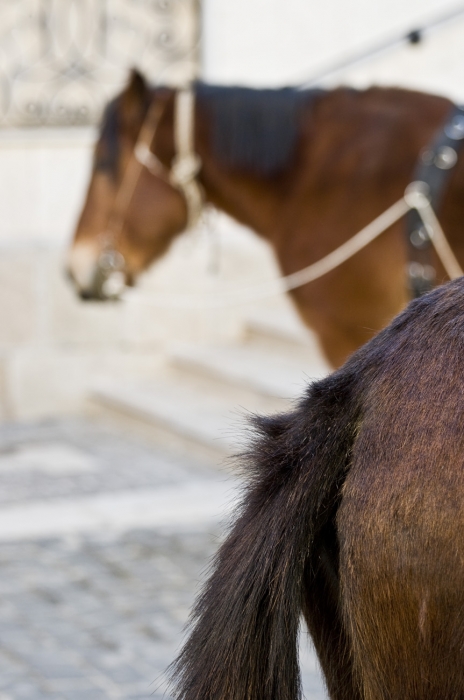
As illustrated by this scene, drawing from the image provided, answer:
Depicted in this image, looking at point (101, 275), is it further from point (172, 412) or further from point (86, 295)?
point (172, 412)

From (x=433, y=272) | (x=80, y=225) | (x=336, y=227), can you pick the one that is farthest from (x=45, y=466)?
(x=433, y=272)

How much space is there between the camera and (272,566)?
Answer: 44.1 inches

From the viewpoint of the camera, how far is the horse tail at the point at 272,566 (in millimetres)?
1101

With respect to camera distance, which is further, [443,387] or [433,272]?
[433,272]

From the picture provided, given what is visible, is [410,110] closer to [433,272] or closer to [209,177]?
[433,272]

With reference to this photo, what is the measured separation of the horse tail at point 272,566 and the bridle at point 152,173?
3.09m

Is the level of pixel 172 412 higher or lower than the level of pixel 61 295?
lower

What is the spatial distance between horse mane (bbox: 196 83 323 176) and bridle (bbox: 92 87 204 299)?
10 cm

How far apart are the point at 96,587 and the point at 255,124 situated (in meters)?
1.81

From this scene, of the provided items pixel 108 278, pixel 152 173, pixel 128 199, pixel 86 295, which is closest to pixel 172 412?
pixel 86 295

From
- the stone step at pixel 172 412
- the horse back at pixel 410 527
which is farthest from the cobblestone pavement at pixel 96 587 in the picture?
the horse back at pixel 410 527

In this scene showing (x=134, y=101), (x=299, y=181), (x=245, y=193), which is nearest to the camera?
(x=299, y=181)

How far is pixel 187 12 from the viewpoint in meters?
6.81

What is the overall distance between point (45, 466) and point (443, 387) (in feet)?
15.1
